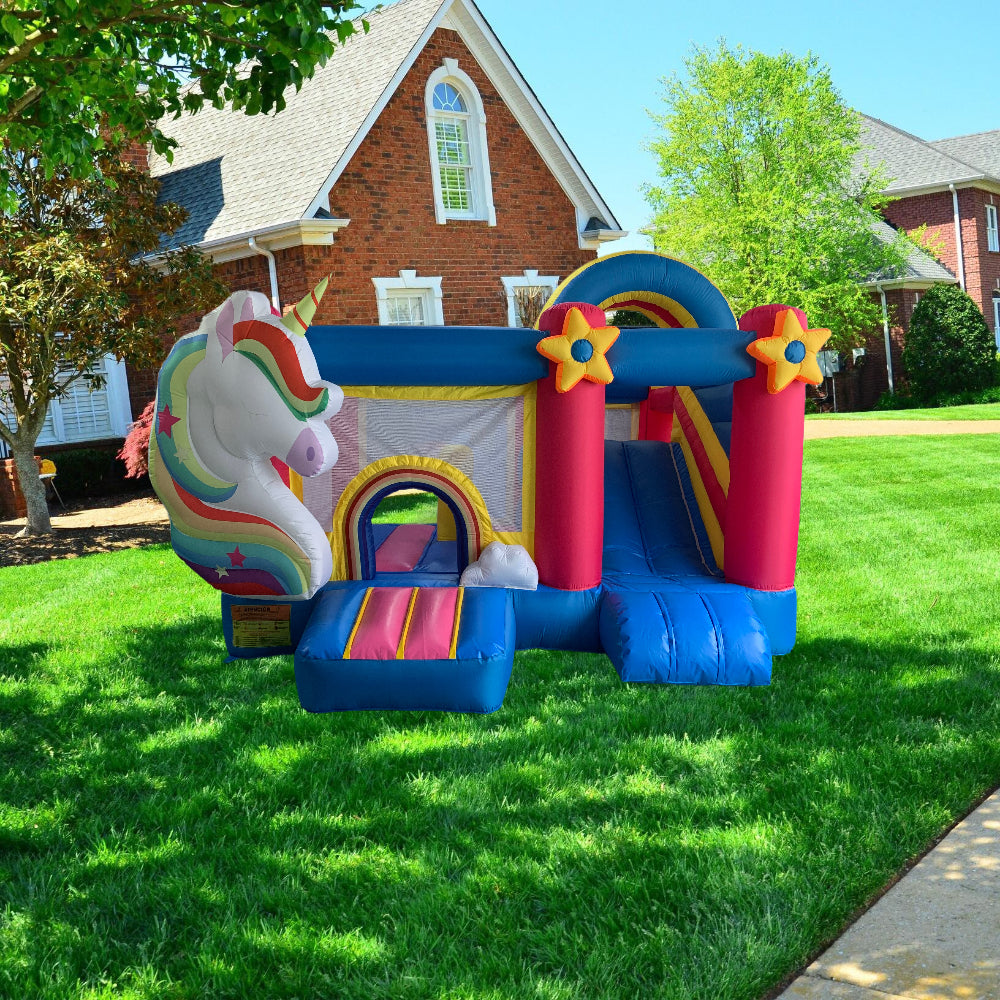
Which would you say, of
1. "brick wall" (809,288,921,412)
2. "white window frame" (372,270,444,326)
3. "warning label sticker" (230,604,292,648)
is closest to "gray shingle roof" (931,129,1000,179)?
"brick wall" (809,288,921,412)

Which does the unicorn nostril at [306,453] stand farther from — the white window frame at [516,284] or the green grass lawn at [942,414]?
the green grass lawn at [942,414]

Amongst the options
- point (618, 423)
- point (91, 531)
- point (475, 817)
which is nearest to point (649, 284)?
point (618, 423)

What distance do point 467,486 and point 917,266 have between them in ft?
86.6

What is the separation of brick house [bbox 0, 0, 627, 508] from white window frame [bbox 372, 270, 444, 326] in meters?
0.02

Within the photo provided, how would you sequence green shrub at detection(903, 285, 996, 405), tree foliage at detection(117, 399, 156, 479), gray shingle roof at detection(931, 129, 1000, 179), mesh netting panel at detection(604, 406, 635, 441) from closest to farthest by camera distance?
mesh netting panel at detection(604, 406, 635, 441) → tree foliage at detection(117, 399, 156, 479) → green shrub at detection(903, 285, 996, 405) → gray shingle roof at detection(931, 129, 1000, 179)

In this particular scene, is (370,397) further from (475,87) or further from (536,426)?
(475,87)

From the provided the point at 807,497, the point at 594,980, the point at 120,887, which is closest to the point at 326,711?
the point at 120,887

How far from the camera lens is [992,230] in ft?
99.1

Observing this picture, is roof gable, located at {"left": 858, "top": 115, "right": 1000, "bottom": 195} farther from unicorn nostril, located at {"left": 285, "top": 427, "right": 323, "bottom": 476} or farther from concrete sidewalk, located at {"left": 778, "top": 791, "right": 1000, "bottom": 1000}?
concrete sidewalk, located at {"left": 778, "top": 791, "right": 1000, "bottom": 1000}

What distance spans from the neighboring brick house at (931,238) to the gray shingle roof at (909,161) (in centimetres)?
3

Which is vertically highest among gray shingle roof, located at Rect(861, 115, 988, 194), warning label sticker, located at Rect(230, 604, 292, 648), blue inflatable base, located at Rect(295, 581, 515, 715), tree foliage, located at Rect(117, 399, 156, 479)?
gray shingle roof, located at Rect(861, 115, 988, 194)

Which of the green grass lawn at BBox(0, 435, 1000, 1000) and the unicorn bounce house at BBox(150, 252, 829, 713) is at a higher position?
the unicorn bounce house at BBox(150, 252, 829, 713)

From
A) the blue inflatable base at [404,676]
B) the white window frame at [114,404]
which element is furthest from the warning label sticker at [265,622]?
the white window frame at [114,404]

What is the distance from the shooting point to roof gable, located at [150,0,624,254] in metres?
14.1
